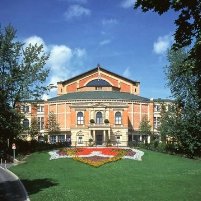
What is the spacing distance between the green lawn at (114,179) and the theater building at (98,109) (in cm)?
2332

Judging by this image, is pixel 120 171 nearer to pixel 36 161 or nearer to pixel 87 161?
pixel 87 161

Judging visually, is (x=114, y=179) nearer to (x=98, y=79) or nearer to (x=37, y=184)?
(x=37, y=184)

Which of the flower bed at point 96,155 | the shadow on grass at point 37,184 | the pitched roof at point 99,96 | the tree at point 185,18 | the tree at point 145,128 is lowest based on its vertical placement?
the shadow on grass at point 37,184

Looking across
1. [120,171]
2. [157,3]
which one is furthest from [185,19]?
[120,171]

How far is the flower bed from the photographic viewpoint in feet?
162

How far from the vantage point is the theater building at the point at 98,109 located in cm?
7875

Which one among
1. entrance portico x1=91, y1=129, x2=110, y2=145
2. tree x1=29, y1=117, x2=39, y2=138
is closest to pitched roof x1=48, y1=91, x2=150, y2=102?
entrance portico x1=91, y1=129, x2=110, y2=145

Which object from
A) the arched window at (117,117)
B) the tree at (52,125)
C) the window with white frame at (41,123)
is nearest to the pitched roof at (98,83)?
the tree at (52,125)

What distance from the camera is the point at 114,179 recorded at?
35.2 meters

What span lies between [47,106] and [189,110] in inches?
1770

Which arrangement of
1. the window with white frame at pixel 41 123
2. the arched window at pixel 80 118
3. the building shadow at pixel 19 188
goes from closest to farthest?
1. the building shadow at pixel 19 188
2. the arched window at pixel 80 118
3. the window with white frame at pixel 41 123

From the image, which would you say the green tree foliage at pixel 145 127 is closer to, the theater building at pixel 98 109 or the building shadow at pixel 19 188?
the theater building at pixel 98 109

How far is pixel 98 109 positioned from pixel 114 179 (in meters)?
44.1

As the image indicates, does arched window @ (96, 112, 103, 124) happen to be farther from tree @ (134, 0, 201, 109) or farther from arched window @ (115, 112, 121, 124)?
tree @ (134, 0, 201, 109)
